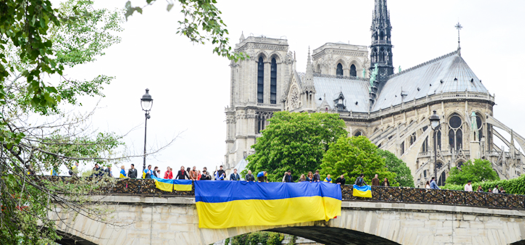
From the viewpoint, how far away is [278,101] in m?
114

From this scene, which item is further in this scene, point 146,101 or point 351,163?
point 351,163

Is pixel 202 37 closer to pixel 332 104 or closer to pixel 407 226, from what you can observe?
pixel 407 226

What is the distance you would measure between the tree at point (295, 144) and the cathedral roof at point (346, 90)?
31.0m

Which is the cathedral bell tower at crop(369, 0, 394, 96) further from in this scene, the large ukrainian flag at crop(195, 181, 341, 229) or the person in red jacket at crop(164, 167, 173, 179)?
the person in red jacket at crop(164, 167, 173, 179)

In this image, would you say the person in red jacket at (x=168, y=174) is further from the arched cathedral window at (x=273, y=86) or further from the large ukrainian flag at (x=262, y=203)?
the arched cathedral window at (x=273, y=86)

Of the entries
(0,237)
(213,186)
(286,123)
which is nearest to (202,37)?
(0,237)

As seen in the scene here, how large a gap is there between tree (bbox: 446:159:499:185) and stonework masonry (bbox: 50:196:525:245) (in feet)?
106

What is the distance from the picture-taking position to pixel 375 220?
26188 millimetres

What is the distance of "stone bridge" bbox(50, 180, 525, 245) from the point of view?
846 inches

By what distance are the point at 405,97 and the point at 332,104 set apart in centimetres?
1095

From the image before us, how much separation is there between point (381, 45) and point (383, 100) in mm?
8902

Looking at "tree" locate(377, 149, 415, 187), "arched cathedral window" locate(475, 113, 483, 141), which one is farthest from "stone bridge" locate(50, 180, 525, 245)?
"arched cathedral window" locate(475, 113, 483, 141)

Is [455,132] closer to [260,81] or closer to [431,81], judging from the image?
[431,81]

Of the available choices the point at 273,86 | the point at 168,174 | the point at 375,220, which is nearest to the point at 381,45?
the point at 273,86
